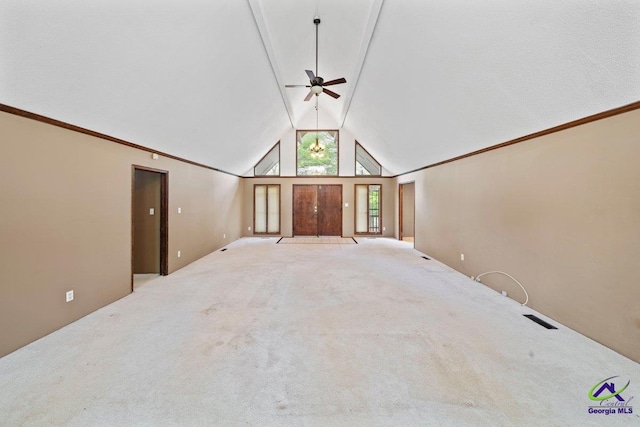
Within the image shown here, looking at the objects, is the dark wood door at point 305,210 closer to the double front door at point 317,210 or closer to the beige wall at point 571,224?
the double front door at point 317,210

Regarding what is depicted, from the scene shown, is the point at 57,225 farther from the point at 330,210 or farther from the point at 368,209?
the point at 368,209

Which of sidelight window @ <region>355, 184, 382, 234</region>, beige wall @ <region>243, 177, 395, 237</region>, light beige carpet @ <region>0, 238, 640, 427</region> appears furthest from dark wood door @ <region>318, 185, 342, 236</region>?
light beige carpet @ <region>0, 238, 640, 427</region>

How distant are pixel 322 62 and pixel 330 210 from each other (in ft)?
17.2

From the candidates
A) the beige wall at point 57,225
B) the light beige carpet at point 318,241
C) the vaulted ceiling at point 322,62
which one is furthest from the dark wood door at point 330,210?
the beige wall at point 57,225

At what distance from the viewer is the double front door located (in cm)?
962

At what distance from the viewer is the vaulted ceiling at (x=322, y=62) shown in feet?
6.68

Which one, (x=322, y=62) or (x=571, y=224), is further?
(x=322, y=62)

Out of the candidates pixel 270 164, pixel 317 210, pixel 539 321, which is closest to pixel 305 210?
pixel 317 210

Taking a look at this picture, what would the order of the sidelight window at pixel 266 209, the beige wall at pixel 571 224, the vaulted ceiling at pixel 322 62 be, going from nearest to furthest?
the vaulted ceiling at pixel 322 62
the beige wall at pixel 571 224
the sidelight window at pixel 266 209

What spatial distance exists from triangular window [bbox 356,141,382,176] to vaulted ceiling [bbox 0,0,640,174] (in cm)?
375

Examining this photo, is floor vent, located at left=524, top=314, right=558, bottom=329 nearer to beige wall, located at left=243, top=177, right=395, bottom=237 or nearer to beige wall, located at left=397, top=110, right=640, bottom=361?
beige wall, located at left=397, top=110, right=640, bottom=361

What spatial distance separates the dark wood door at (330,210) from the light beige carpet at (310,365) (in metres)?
6.02

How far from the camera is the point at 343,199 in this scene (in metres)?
9.63

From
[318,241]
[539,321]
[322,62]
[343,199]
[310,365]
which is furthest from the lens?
[343,199]
